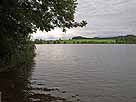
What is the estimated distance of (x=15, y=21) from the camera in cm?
2291

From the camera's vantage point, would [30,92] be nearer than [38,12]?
No

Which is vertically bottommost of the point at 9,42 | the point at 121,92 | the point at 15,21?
the point at 121,92

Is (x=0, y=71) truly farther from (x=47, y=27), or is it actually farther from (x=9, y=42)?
(x=47, y=27)

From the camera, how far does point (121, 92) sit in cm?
3005


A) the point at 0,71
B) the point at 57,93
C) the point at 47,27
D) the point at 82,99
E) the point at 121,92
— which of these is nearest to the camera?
the point at 47,27

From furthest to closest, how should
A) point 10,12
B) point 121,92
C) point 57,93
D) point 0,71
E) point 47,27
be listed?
point 0,71 < point 121,92 < point 57,93 < point 47,27 < point 10,12

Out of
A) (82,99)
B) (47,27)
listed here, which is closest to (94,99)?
(82,99)

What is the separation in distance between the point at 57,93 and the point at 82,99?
2925 millimetres

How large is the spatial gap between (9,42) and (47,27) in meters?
5.35

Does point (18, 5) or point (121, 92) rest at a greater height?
point (18, 5)

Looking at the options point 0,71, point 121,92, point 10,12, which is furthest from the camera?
point 0,71

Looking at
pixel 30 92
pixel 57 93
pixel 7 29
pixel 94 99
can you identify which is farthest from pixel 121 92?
pixel 7 29

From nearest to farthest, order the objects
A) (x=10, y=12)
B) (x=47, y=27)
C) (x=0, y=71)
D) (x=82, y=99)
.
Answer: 1. (x=10, y=12)
2. (x=47, y=27)
3. (x=82, y=99)
4. (x=0, y=71)

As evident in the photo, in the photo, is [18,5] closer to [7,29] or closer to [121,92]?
[7,29]
